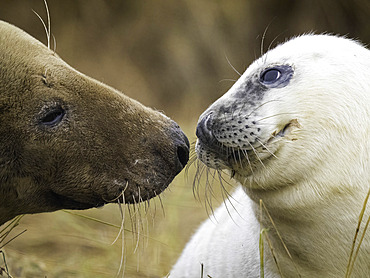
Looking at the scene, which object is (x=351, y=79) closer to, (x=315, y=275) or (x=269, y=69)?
(x=269, y=69)

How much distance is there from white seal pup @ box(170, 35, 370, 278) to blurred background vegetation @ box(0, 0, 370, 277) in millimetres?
3507

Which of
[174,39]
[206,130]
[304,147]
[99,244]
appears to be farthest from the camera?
[174,39]

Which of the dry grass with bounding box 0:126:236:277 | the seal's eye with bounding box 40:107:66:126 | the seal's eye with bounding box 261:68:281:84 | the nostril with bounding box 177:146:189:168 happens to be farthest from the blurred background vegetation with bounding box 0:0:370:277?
the seal's eye with bounding box 40:107:66:126

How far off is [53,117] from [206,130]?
68 cm

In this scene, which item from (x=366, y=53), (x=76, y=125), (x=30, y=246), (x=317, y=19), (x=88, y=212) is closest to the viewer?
(x=76, y=125)

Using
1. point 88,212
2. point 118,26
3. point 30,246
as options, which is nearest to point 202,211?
point 88,212

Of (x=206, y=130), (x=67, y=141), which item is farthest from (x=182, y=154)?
(x=67, y=141)

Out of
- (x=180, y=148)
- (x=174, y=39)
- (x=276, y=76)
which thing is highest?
(x=174, y=39)

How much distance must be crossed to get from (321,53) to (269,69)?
0.25 metres

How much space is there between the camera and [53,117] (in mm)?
2875

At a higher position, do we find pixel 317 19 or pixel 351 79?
pixel 317 19

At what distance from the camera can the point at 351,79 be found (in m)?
2.93

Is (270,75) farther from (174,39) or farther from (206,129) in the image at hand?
(174,39)

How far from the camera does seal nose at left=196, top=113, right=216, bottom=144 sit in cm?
298
